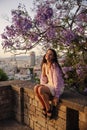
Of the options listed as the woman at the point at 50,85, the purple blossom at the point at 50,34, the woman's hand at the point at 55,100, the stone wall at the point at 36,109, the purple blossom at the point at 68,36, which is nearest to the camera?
the stone wall at the point at 36,109

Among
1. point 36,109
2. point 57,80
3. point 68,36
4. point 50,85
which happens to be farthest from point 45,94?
point 68,36

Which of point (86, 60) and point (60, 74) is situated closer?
point (60, 74)

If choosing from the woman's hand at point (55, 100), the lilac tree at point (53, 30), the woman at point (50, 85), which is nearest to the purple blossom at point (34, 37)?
the lilac tree at point (53, 30)

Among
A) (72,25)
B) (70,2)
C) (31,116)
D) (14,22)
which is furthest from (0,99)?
(70,2)

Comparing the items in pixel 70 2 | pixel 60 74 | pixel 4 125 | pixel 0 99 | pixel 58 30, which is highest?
pixel 70 2

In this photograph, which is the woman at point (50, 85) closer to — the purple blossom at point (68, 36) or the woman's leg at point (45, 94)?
the woman's leg at point (45, 94)

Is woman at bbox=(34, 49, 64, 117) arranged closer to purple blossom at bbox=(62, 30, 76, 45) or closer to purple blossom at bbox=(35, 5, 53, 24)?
purple blossom at bbox=(62, 30, 76, 45)

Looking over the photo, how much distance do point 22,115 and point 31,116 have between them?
0.37m

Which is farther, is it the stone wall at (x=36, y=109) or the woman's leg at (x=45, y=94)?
the woman's leg at (x=45, y=94)

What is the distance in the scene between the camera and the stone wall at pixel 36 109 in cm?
455

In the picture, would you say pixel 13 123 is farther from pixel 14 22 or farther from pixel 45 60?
pixel 14 22

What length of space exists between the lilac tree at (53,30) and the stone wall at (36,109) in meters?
1.47

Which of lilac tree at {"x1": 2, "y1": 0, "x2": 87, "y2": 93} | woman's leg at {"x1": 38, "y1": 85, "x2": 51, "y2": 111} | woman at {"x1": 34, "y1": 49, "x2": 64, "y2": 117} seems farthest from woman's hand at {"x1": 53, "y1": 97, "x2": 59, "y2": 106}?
lilac tree at {"x1": 2, "y1": 0, "x2": 87, "y2": 93}

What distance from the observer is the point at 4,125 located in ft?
20.1
